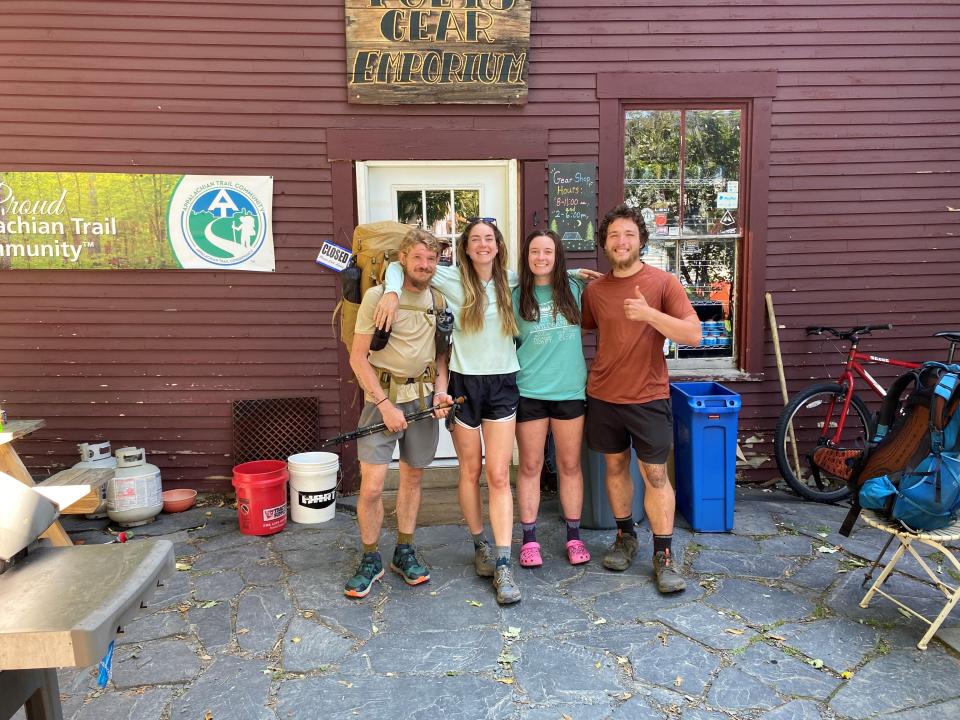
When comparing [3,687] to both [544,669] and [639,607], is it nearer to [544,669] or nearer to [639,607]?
[544,669]

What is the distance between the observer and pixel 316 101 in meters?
4.93

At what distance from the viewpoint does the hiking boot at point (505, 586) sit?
344cm

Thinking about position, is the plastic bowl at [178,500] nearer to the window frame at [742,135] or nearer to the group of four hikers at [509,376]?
the group of four hikers at [509,376]

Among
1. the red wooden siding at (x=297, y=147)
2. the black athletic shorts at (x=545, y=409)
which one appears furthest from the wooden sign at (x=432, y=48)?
the black athletic shorts at (x=545, y=409)

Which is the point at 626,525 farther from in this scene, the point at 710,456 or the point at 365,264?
the point at 365,264

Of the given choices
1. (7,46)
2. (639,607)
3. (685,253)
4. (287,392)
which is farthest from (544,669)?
(7,46)

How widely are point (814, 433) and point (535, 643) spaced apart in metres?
3.42

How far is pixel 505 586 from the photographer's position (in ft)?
11.4

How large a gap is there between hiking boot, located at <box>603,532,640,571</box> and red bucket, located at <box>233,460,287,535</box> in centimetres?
216

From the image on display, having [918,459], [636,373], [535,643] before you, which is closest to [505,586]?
[535,643]

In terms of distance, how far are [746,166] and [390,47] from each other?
112 inches

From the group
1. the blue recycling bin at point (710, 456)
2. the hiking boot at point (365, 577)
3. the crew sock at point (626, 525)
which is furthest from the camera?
the blue recycling bin at point (710, 456)

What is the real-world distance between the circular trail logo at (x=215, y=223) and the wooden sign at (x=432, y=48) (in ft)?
3.68

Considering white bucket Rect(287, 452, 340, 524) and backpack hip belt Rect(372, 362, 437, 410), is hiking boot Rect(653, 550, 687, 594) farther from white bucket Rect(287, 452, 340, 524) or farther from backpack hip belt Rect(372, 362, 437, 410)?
white bucket Rect(287, 452, 340, 524)
